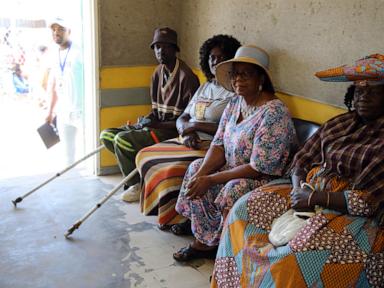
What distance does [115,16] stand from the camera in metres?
3.97

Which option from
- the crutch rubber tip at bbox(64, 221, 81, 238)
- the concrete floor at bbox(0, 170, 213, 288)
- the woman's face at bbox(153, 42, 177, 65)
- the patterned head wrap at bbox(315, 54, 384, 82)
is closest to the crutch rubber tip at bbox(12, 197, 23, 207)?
the concrete floor at bbox(0, 170, 213, 288)

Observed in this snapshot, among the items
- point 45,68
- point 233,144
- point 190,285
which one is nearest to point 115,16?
point 45,68

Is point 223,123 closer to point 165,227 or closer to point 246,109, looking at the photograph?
point 246,109

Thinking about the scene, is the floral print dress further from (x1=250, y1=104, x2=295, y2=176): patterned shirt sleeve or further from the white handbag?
the white handbag

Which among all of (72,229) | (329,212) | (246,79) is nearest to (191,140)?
(246,79)

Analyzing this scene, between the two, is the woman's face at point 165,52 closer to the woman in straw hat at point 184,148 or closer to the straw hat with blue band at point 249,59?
the woman in straw hat at point 184,148

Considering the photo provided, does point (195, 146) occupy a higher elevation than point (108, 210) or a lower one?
higher

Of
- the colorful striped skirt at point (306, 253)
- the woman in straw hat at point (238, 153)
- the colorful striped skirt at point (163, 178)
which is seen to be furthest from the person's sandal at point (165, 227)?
the colorful striped skirt at point (306, 253)

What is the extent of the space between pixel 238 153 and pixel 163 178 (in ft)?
1.96

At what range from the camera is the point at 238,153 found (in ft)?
8.75

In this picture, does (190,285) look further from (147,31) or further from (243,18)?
(147,31)

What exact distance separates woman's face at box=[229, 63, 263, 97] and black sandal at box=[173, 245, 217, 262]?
95cm

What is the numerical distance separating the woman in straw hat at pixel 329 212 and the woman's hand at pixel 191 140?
34.1 inches

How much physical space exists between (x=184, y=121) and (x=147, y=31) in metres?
1.14
